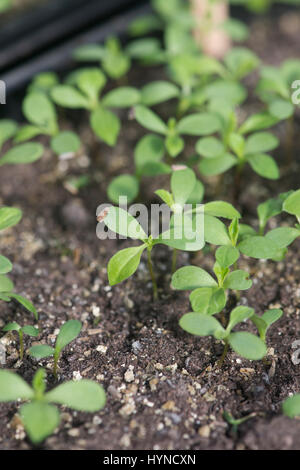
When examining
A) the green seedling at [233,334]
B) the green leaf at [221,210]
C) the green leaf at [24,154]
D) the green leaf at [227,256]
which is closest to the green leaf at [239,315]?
the green seedling at [233,334]

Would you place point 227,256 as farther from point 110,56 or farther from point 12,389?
point 110,56

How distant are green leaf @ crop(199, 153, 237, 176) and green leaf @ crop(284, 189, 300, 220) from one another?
0.79 feet

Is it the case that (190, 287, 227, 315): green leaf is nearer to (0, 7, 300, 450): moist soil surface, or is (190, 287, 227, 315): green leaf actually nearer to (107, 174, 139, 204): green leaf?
(0, 7, 300, 450): moist soil surface

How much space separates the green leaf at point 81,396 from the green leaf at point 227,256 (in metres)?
0.39

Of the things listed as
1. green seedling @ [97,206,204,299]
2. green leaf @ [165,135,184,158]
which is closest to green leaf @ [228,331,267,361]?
green seedling @ [97,206,204,299]

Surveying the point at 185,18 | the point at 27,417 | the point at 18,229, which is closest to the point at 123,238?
the point at 18,229

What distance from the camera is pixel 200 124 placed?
1508mm

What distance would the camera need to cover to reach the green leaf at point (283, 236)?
3.93 feet

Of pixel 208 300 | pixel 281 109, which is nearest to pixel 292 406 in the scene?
pixel 208 300

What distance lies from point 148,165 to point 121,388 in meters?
0.62

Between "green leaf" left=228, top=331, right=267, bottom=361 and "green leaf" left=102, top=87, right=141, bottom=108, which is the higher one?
"green leaf" left=102, top=87, right=141, bottom=108

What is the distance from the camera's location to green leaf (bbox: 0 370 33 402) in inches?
38.6

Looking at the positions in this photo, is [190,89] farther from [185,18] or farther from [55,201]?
[55,201]

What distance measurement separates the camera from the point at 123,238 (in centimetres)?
154
